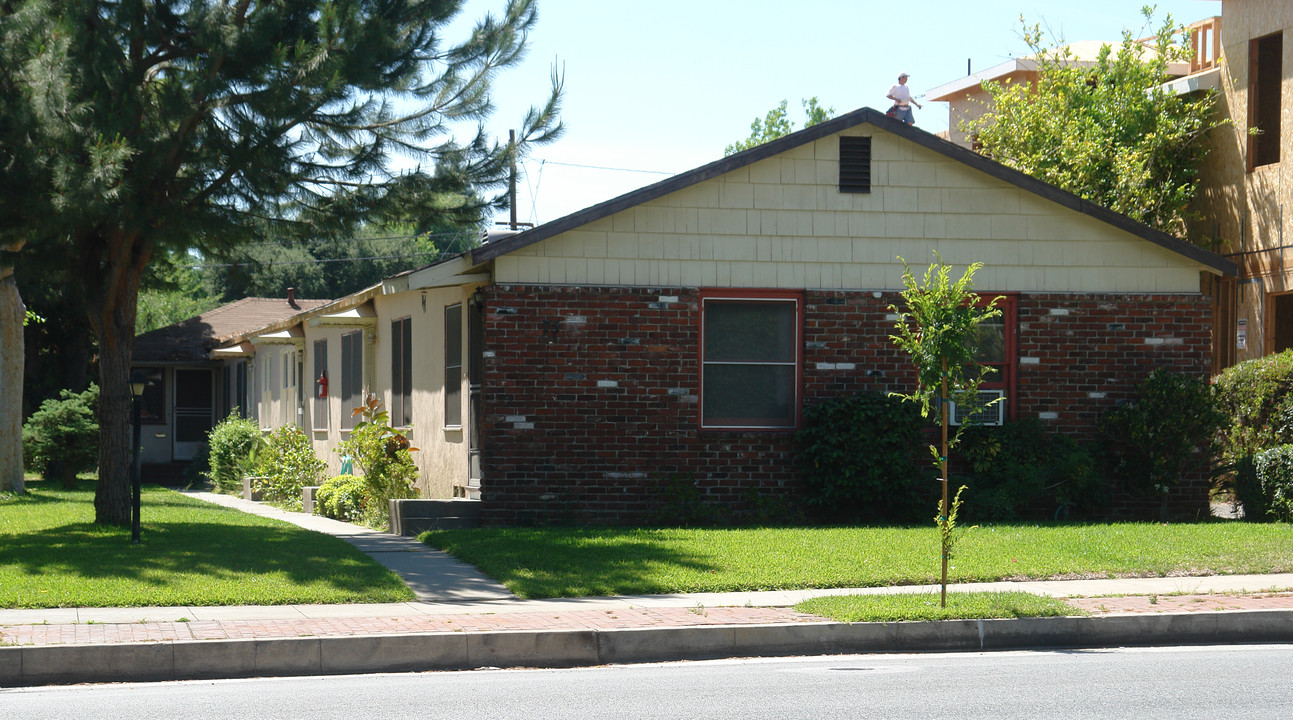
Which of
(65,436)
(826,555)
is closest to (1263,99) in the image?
(826,555)

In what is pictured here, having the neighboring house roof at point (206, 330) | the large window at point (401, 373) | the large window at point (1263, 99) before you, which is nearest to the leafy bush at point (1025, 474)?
the large window at point (401, 373)

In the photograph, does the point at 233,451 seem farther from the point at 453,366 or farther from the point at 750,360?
the point at 750,360

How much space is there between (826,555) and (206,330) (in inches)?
1006

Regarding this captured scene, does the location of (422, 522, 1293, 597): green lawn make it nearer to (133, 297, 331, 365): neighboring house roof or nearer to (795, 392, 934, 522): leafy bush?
(795, 392, 934, 522): leafy bush

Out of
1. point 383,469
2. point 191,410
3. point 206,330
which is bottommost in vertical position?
point 383,469

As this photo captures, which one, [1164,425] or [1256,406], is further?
[1256,406]

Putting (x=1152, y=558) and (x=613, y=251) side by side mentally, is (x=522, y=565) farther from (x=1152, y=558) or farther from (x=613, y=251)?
(x=1152, y=558)

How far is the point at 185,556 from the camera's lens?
11.8 meters

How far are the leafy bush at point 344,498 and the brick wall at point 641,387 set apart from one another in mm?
3251

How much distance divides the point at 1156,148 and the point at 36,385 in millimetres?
25461

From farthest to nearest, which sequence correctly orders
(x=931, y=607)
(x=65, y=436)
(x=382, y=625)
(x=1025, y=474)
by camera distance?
(x=65, y=436)
(x=1025, y=474)
(x=931, y=607)
(x=382, y=625)

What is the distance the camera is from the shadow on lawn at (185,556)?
35.4ft

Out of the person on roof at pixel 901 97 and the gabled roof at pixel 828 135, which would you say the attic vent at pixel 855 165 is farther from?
the person on roof at pixel 901 97

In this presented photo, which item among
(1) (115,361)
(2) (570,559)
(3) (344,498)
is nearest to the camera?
(2) (570,559)
